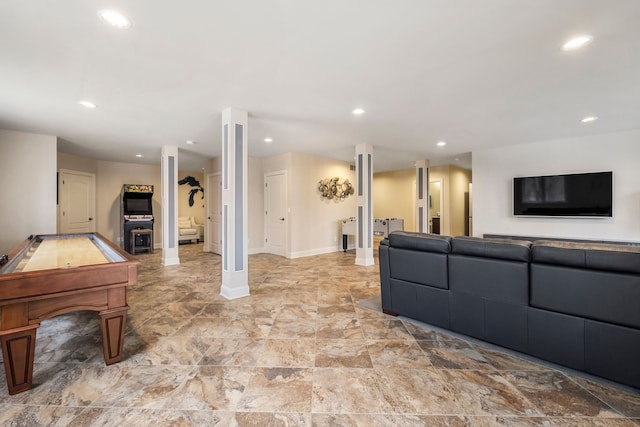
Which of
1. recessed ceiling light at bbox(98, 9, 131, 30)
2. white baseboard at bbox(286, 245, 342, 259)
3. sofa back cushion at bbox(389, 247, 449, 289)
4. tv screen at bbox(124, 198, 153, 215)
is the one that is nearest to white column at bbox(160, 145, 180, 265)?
tv screen at bbox(124, 198, 153, 215)

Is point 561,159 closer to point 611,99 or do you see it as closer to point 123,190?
point 611,99

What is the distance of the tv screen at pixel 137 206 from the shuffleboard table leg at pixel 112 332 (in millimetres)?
6026

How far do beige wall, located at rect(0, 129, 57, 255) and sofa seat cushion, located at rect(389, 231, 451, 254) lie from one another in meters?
5.61

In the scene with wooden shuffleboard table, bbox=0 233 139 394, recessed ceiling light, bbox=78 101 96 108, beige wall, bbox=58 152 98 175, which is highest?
recessed ceiling light, bbox=78 101 96 108

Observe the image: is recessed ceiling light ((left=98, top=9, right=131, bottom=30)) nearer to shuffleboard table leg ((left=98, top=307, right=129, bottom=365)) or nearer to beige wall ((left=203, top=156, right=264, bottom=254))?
shuffleboard table leg ((left=98, top=307, right=129, bottom=365))

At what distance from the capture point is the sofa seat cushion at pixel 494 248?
6.89 feet

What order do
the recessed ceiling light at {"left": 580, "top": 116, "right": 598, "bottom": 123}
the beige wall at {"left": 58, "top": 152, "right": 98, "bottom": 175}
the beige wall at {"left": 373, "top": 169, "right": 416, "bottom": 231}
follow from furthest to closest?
the beige wall at {"left": 373, "top": 169, "right": 416, "bottom": 231}, the beige wall at {"left": 58, "top": 152, "right": 98, "bottom": 175}, the recessed ceiling light at {"left": 580, "top": 116, "right": 598, "bottom": 123}

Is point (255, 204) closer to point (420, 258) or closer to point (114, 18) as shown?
point (420, 258)

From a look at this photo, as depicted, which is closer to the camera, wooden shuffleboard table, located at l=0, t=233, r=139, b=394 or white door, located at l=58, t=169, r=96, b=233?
wooden shuffleboard table, located at l=0, t=233, r=139, b=394

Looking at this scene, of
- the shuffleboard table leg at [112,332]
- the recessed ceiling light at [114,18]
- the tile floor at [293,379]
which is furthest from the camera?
the shuffleboard table leg at [112,332]

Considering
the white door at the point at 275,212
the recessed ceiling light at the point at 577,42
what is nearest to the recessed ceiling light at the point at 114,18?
the recessed ceiling light at the point at 577,42

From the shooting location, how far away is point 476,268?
7.55 ft

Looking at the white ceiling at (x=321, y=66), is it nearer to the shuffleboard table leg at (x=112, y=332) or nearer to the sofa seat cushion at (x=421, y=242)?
the sofa seat cushion at (x=421, y=242)

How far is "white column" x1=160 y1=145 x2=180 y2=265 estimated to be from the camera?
223 inches
